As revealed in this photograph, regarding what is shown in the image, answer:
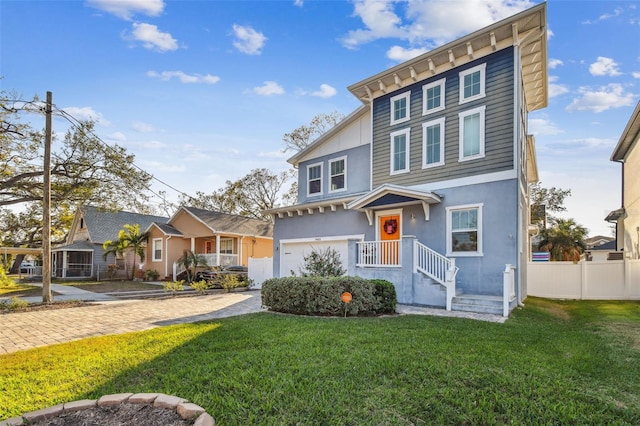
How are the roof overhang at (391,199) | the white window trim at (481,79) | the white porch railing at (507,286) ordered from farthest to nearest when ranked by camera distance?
the roof overhang at (391,199)
the white window trim at (481,79)
the white porch railing at (507,286)

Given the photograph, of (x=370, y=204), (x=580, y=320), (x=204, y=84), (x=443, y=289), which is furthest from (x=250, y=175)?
(x=580, y=320)

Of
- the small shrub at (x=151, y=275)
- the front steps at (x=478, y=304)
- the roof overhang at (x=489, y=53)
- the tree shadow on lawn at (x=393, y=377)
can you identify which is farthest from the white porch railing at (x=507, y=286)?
the small shrub at (x=151, y=275)

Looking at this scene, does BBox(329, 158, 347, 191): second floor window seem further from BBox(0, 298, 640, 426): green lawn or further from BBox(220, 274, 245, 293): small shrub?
BBox(0, 298, 640, 426): green lawn

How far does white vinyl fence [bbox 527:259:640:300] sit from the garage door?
25.0 ft

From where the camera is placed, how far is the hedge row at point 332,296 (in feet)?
27.7

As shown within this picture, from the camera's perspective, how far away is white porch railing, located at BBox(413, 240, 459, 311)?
9727 millimetres

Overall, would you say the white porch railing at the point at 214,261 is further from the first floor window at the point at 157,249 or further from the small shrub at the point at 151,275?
the first floor window at the point at 157,249

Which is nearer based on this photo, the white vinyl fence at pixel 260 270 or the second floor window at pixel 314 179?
the second floor window at pixel 314 179

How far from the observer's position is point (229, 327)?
685 cm

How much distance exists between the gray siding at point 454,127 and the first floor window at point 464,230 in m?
1.11

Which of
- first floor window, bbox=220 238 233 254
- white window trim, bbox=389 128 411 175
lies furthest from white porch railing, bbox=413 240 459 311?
first floor window, bbox=220 238 233 254

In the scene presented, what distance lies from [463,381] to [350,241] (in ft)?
25.9

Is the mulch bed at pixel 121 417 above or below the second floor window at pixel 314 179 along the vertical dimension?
below

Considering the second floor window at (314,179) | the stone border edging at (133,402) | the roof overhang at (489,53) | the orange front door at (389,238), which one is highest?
the roof overhang at (489,53)
